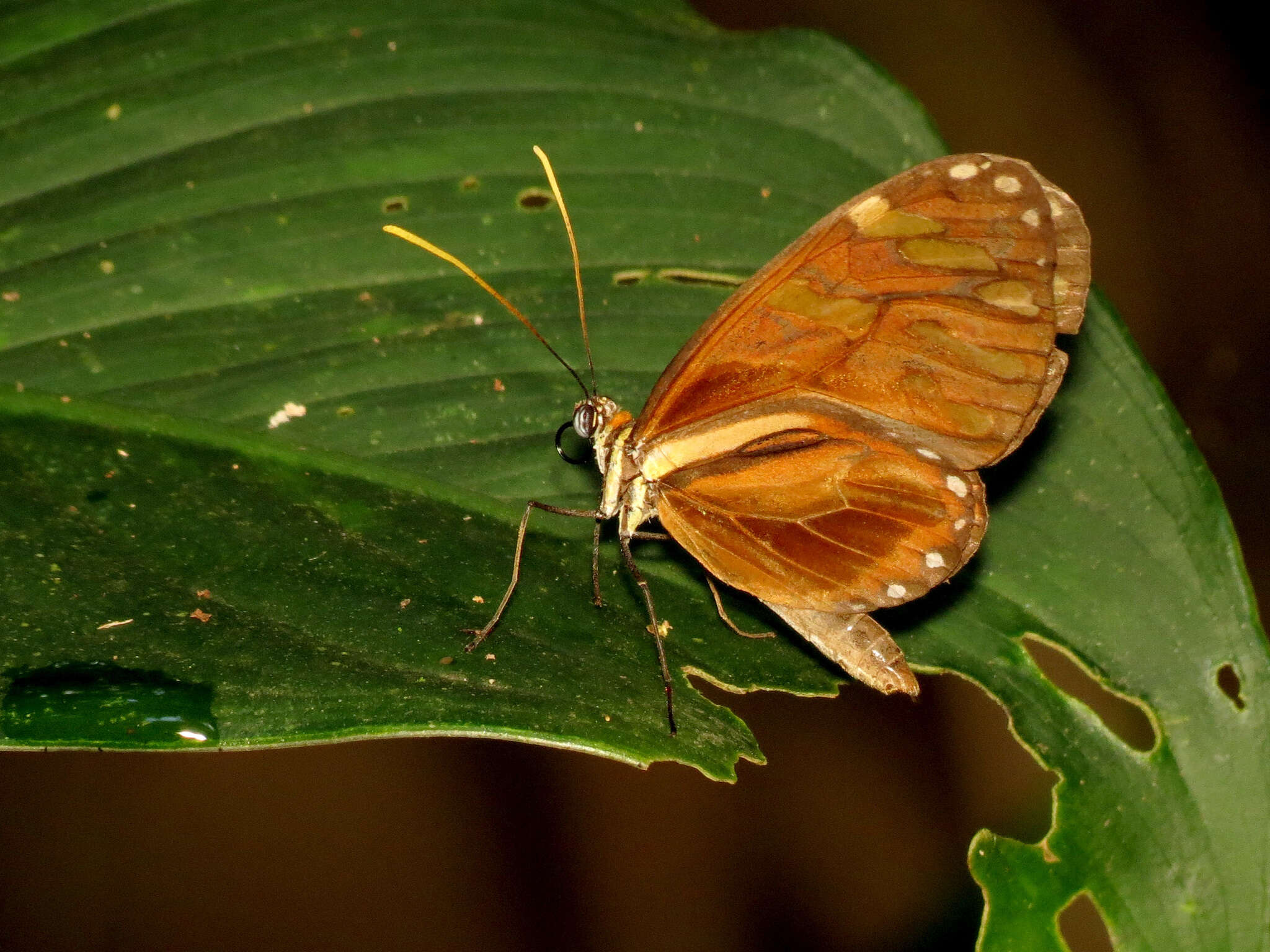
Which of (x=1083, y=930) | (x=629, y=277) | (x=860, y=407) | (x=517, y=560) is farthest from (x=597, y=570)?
(x=1083, y=930)

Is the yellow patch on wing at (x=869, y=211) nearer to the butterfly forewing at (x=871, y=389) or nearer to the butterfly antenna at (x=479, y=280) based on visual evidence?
the butterfly forewing at (x=871, y=389)

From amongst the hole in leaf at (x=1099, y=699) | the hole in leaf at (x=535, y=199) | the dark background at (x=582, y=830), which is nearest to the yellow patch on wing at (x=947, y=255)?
the hole in leaf at (x=535, y=199)

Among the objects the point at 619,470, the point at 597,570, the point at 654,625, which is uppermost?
the point at 619,470

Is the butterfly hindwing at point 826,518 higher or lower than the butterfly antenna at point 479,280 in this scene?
lower

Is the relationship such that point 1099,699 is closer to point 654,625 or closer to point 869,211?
point 654,625

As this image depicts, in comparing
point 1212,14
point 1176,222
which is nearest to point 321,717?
point 1176,222

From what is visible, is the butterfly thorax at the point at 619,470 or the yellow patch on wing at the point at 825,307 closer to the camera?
the yellow patch on wing at the point at 825,307
